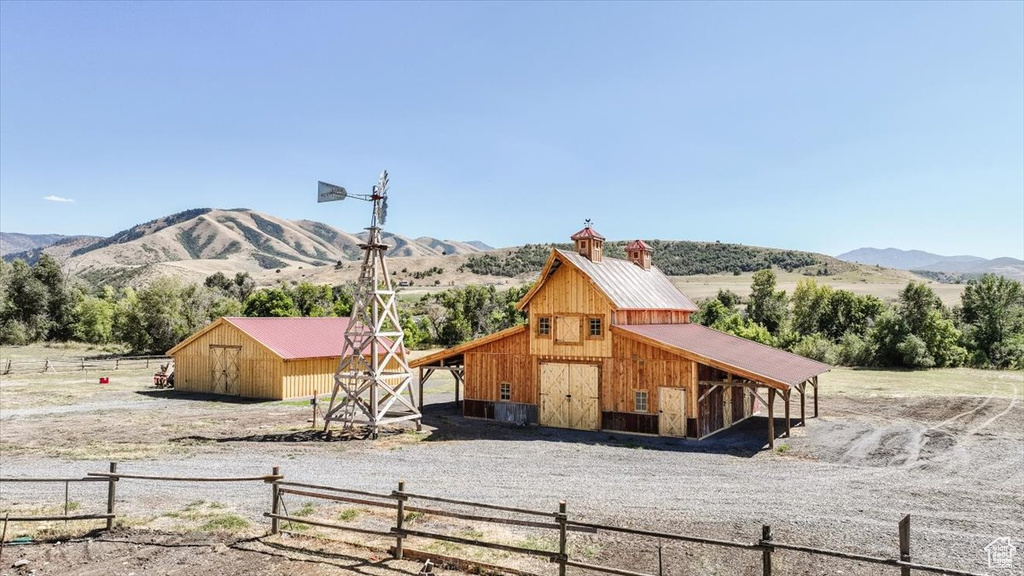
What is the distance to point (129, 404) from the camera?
33500 mm

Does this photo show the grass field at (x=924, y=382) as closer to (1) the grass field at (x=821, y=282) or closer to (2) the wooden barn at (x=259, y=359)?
(2) the wooden barn at (x=259, y=359)

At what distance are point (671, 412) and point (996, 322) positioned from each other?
160 ft

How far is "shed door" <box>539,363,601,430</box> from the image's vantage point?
87.3 feet

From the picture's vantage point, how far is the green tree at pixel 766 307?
68.7 metres

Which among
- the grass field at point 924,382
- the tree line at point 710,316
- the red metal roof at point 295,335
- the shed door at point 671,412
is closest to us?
the shed door at point 671,412

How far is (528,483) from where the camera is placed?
17.6 m

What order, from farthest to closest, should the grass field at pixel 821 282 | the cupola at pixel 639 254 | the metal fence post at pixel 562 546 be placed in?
1. the grass field at pixel 821 282
2. the cupola at pixel 639 254
3. the metal fence post at pixel 562 546

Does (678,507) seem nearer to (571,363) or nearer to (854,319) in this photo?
(571,363)

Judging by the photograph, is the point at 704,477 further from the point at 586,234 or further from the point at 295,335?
the point at 295,335

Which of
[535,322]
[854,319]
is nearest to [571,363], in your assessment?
[535,322]

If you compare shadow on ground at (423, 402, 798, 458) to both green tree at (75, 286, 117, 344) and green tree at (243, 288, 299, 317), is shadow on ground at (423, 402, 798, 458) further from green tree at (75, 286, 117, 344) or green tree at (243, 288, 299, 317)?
green tree at (75, 286, 117, 344)

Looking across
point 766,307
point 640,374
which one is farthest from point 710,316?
point 640,374

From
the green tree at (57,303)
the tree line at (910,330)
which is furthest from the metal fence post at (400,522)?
the green tree at (57,303)

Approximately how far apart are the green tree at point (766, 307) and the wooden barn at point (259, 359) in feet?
153
